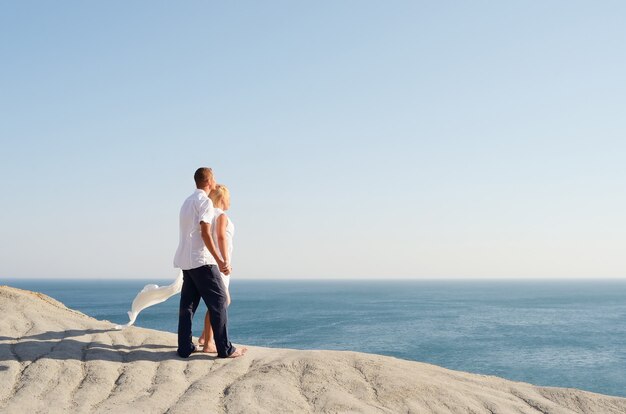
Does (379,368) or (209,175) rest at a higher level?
(209,175)

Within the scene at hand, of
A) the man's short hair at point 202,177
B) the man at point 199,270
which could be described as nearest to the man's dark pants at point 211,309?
the man at point 199,270

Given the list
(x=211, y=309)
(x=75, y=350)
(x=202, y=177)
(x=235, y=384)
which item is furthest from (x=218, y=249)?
(x=75, y=350)

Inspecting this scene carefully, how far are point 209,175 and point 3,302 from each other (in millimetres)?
4950

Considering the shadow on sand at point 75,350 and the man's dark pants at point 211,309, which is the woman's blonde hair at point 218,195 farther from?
the shadow on sand at point 75,350

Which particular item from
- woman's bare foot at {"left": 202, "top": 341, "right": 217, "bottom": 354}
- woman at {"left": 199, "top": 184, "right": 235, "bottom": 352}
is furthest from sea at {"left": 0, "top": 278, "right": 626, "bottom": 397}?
woman at {"left": 199, "top": 184, "right": 235, "bottom": 352}

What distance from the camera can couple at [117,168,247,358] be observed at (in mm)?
7152

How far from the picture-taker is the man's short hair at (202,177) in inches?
293

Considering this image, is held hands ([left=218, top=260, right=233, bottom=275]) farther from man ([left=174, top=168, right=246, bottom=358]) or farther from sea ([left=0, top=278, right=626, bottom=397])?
sea ([left=0, top=278, right=626, bottom=397])

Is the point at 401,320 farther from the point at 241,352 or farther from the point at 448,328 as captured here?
the point at 241,352

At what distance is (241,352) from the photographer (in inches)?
299

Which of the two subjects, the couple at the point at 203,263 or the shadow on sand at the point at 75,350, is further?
the couple at the point at 203,263

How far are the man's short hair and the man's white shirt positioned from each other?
4.7 inches

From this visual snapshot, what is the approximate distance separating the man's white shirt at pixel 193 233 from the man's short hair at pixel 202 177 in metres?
0.12

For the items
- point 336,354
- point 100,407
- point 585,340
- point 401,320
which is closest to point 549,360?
point 585,340
